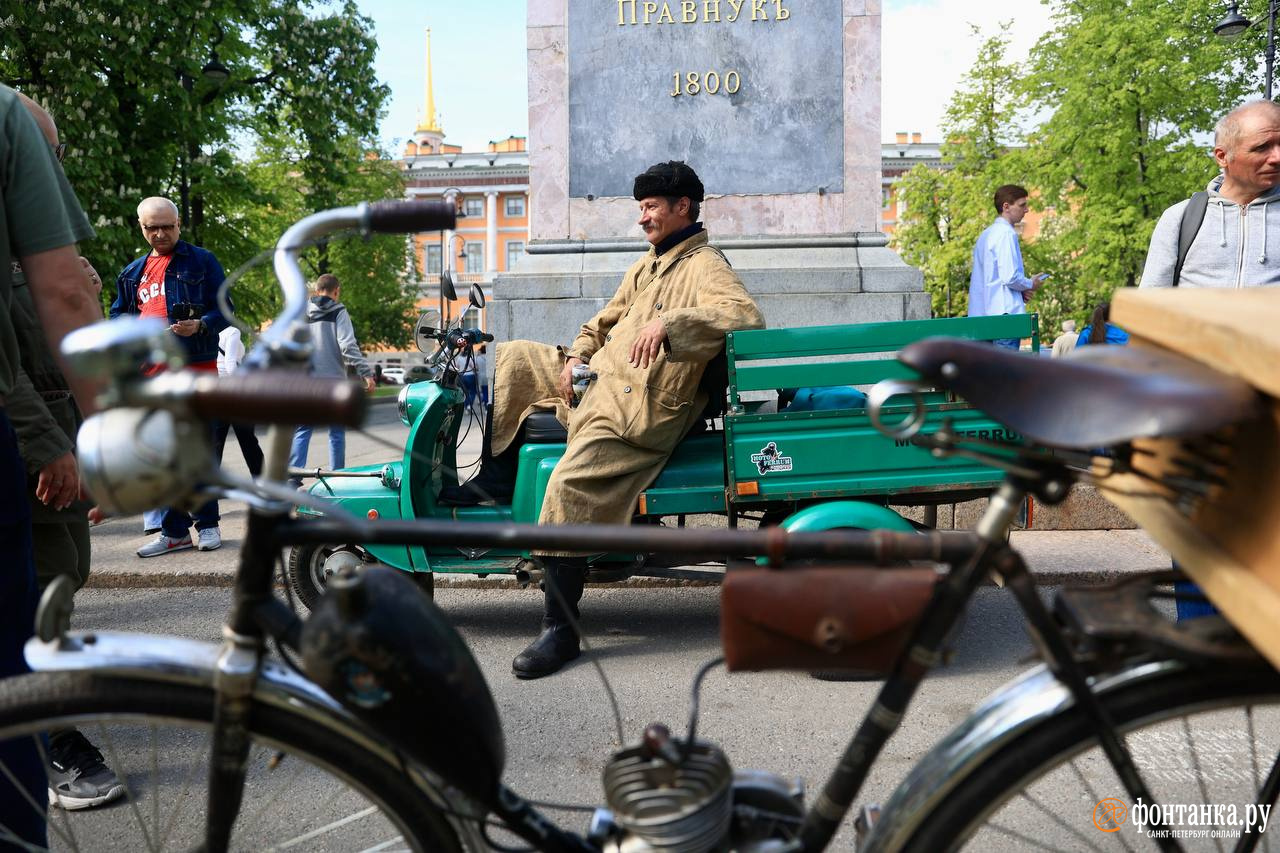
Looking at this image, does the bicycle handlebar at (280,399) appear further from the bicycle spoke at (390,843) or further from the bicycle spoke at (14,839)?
the bicycle spoke at (14,839)

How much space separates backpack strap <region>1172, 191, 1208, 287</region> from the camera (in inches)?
154

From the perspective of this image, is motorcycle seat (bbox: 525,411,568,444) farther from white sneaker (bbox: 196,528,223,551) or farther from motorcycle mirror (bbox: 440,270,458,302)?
white sneaker (bbox: 196,528,223,551)

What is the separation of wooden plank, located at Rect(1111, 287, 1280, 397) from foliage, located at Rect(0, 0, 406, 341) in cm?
1441

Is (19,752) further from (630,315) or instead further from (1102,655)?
(630,315)

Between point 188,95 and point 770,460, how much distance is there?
1453 centimetres

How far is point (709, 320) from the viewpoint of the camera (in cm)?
406

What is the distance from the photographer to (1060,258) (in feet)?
89.9

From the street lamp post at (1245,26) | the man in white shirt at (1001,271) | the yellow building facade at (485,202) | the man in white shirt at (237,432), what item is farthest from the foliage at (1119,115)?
the yellow building facade at (485,202)

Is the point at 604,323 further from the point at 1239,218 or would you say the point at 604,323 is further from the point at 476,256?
the point at 476,256

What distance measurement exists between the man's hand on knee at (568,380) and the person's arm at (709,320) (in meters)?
0.55

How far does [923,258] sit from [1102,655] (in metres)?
31.9

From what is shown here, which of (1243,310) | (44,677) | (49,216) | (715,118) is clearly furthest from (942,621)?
(715,118)

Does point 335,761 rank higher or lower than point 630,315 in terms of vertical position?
lower

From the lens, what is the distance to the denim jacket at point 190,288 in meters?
6.32
